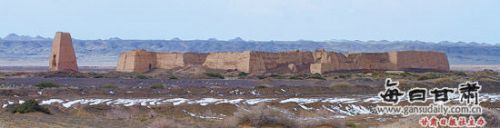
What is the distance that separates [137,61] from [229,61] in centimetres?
664

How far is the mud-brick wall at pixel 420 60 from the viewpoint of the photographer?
60250 millimetres

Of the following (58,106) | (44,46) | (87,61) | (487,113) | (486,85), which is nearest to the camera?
(487,113)

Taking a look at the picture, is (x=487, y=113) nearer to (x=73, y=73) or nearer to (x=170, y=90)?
(x=170, y=90)

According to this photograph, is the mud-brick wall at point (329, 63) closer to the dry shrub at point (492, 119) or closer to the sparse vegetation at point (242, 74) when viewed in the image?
the sparse vegetation at point (242, 74)

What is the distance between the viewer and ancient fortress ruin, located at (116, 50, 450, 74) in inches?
2225

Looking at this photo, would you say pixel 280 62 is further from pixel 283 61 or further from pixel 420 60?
pixel 420 60

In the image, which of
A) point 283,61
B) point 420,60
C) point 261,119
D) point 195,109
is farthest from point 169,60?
point 261,119

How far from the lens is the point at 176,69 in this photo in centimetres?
5872

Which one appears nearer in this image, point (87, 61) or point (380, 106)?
point (380, 106)

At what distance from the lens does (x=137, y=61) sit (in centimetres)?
5794

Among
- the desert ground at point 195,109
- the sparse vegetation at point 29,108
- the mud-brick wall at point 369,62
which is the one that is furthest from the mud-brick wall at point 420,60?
the sparse vegetation at point 29,108

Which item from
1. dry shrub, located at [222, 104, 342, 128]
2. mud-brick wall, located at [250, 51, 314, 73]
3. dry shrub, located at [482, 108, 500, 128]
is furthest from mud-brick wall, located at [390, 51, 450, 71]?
dry shrub, located at [482, 108, 500, 128]

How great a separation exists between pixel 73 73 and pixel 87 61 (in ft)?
309

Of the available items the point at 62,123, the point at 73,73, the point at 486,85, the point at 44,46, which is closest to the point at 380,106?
the point at 62,123
